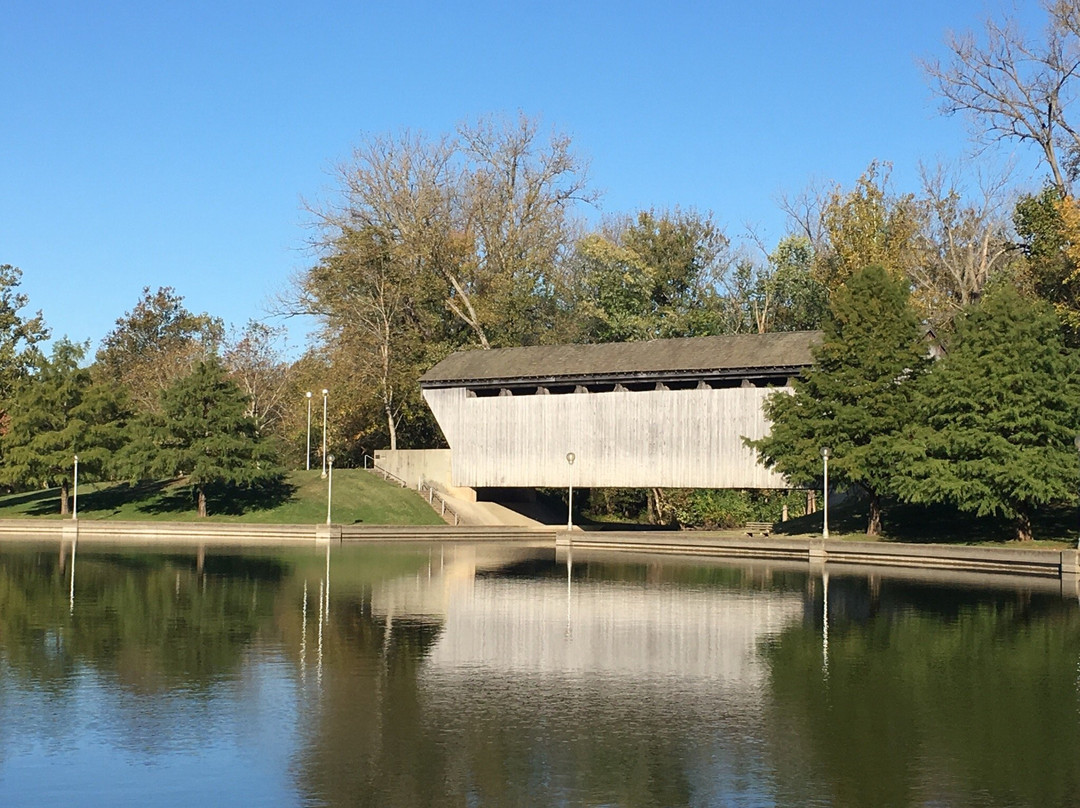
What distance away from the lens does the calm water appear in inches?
543

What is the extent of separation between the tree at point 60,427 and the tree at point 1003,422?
39.6m

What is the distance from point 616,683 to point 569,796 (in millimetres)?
6740

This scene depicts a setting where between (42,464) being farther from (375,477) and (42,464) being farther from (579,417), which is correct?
(579,417)

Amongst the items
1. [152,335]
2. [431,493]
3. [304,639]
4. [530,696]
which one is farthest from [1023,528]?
[152,335]

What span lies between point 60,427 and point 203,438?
8787mm

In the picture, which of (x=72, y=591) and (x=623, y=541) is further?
(x=623, y=541)

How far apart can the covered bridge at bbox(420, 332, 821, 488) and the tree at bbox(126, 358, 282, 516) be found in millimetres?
9135

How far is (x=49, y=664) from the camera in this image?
2064cm

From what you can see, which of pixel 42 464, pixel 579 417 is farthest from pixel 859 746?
pixel 42 464

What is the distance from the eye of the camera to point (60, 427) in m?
66.8

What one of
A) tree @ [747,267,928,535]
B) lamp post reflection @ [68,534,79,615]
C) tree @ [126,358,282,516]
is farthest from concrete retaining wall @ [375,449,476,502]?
lamp post reflection @ [68,534,79,615]

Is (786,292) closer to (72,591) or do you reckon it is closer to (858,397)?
(858,397)

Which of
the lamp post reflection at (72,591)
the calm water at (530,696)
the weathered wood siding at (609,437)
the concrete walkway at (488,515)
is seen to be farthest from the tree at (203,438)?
the calm water at (530,696)

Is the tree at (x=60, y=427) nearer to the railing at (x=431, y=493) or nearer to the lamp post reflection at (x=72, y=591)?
the railing at (x=431, y=493)
